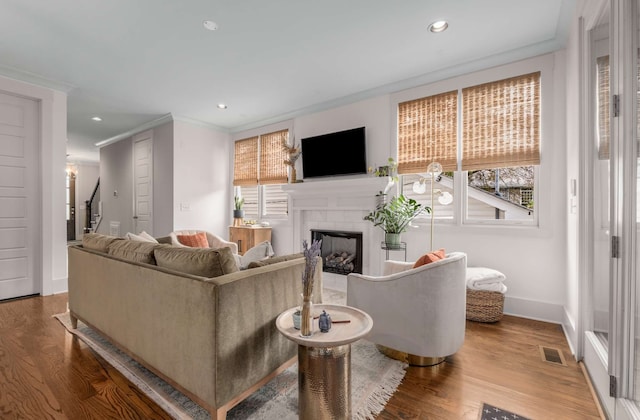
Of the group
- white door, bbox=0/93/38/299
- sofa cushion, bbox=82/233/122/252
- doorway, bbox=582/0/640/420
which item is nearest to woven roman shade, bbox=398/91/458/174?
doorway, bbox=582/0/640/420

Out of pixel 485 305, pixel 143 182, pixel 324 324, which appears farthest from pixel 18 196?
pixel 485 305

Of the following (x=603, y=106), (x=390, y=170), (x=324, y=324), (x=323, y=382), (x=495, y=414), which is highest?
(x=603, y=106)

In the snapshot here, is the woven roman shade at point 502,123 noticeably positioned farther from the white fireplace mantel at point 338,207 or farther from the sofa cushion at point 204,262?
the sofa cushion at point 204,262

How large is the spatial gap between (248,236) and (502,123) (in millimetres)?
3967

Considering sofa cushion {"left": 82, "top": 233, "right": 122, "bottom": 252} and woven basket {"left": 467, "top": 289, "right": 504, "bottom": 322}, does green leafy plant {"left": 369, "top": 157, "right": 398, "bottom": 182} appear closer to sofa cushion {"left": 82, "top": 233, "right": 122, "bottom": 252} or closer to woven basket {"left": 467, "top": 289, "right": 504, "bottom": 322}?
woven basket {"left": 467, "top": 289, "right": 504, "bottom": 322}

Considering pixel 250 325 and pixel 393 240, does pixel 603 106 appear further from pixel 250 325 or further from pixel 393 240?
pixel 250 325

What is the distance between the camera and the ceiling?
93.7 inches

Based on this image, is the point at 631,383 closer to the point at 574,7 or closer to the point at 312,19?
the point at 574,7

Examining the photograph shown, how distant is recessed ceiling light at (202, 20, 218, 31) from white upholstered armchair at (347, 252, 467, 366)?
2542mm

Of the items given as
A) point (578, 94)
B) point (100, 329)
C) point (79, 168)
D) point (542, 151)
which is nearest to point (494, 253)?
point (542, 151)

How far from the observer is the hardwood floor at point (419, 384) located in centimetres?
158

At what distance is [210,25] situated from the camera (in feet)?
8.45

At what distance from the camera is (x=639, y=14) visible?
1344mm

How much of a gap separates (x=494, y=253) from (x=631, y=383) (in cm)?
187
